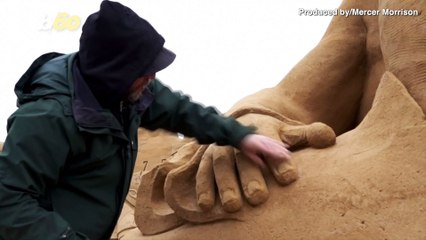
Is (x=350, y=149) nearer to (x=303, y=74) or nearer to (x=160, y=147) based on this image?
(x=303, y=74)

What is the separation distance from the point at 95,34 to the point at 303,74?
0.63 m

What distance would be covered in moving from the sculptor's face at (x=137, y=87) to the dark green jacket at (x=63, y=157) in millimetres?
27

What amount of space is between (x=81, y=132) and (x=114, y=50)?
0.13 metres

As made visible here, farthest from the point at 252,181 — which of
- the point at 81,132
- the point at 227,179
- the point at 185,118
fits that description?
the point at 81,132

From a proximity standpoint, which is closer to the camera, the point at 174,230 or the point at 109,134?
the point at 109,134

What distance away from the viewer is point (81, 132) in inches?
35.9

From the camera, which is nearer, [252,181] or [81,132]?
[81,132]

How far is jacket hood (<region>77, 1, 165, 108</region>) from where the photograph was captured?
3.01ft

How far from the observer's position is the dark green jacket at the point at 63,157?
87 cm

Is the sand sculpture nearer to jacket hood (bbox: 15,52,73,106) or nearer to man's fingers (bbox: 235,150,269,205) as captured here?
man's fingers (bbox: 235,150,269,205)

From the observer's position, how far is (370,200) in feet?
3.14

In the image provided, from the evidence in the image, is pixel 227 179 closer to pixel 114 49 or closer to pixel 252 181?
pixel 252 181

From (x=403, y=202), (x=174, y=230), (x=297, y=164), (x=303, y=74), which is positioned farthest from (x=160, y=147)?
(x=403, y=202)

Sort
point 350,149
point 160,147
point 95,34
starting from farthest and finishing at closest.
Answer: point 160,147 < point 350,149 < point 95,34
